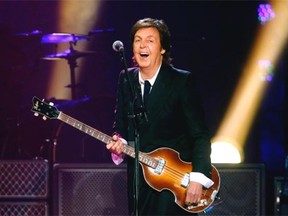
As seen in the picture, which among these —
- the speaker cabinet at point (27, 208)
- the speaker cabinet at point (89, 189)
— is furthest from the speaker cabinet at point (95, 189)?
the speaker cabinet at point (27, 208)

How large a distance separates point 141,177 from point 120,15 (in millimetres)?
5252

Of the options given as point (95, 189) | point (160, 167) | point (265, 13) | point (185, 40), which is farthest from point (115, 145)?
point (185, 40)

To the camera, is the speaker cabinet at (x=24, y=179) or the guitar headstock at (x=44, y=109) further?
the speaker cabinet at (x=24, y=179)

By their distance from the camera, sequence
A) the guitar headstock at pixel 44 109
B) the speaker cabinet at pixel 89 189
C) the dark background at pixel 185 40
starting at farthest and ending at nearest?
1. the dark background at pixel 185 40
2. the speaker cabinet at pixel 89 189
3. the guitar headstock at pixel 44 109

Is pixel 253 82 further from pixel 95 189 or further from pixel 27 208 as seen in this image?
pixel 27 208

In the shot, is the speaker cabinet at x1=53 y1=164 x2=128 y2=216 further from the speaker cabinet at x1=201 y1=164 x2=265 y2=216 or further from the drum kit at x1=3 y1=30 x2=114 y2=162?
the drum kit at x1=3 y1=30 x2=114 y2=162

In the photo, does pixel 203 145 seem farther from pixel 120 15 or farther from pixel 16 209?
pixel 120 15

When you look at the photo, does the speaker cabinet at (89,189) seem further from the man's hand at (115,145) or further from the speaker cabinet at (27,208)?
the man's hand at (115,145)

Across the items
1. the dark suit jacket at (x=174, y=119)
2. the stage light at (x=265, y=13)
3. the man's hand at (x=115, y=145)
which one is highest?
the stage light at (x=265, y=13)

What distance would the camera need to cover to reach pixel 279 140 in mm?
6812

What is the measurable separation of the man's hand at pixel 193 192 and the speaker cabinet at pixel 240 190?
4.25ft

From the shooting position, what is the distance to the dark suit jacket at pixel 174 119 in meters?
3.99

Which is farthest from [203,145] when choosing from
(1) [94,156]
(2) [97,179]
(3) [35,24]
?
(3) [35,24]

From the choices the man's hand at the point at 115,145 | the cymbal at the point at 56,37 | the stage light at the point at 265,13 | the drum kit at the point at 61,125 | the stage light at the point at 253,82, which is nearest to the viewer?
the man's hand at the point at 115,145
